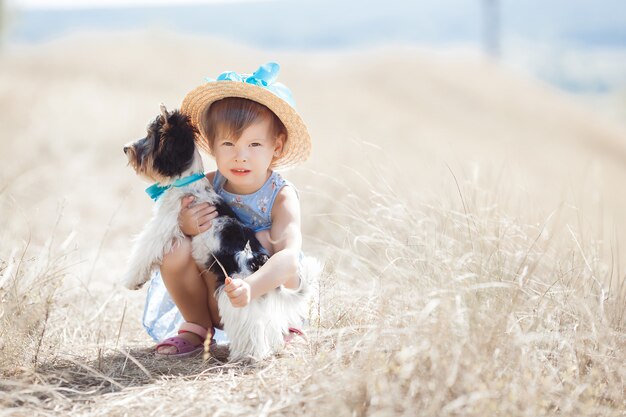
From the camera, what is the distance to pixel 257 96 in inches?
117

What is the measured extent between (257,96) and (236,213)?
0.54 m

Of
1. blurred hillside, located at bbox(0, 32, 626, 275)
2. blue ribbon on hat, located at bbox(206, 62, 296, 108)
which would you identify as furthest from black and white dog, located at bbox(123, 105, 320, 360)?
blurred hillside, located at bbox(0, 32, 626, 275)

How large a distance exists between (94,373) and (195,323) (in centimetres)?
52

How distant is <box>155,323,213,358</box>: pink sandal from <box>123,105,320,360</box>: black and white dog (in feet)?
0.92

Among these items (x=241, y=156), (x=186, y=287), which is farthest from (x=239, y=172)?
(x=186, y=287)

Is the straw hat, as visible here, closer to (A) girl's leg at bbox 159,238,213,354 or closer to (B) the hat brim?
(B) the hat brim

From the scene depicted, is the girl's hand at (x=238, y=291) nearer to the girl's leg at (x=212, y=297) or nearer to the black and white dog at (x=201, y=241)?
the black and white dog at (x=201, y=241)

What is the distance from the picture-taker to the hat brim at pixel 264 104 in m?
2.96

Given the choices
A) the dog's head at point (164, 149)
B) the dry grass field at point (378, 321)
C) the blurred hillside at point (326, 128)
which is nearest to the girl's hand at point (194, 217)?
the dog's head at point (164, 149)

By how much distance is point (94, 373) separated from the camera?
277 centimetres

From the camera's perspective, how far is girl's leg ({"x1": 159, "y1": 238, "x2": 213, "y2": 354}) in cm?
293

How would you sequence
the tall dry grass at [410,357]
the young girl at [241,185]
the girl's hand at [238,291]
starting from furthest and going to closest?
the young girl at [241,185] → the girl's hand at [238,291] → the tall dry grass at [410,357]

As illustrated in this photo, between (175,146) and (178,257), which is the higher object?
(175,146)

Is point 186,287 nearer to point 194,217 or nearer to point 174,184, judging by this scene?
point 194,217
